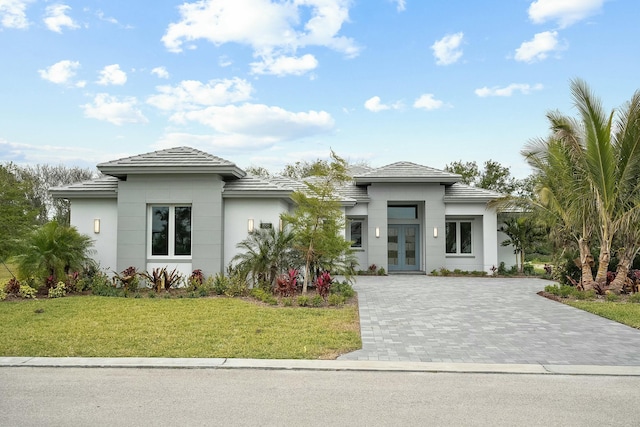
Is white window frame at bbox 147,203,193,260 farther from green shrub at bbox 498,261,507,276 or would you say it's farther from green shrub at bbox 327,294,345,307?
green shrub at bbox 498,261,507,276

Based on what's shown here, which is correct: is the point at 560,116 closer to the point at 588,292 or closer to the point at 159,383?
the point at 588,292

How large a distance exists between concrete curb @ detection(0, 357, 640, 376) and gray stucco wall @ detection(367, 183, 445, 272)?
46.4ft

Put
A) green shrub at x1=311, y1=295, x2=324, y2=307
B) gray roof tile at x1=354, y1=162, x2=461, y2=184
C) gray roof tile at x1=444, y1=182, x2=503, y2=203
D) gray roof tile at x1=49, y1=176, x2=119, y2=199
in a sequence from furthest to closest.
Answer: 1. gray roof tile at x1=444, y1=182, x2=503, y2=203
2. gray roof tile at x1=354, y1=162, x2=461, y2=184
3. gray roof tile at x1=49, y1=176, x2=119, y2=199
4. green shrub at x1=311, y1=295, x2=324, y2=307

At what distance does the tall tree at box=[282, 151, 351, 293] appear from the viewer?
13.0 m

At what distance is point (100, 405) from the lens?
502 cm

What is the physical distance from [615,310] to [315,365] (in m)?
8.87

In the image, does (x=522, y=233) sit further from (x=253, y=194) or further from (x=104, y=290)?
(x=104, y=290)

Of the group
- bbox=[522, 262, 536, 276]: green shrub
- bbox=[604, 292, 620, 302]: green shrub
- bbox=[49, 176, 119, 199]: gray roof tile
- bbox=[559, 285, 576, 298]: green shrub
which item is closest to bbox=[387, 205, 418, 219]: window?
bbox=[522, 262, 536, 276]: green shrub

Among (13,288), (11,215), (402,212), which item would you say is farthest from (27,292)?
(402,212)

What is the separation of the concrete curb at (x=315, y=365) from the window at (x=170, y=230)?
804 centimetres

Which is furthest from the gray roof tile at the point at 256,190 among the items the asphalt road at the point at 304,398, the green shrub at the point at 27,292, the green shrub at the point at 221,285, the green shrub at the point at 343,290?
the asphalt road at the point at 304,398

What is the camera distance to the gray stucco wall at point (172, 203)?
14.5 m

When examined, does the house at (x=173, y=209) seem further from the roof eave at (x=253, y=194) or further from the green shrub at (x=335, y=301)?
the green shrub at (x=335, y=301)

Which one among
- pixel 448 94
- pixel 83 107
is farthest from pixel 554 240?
pixel 83 107
